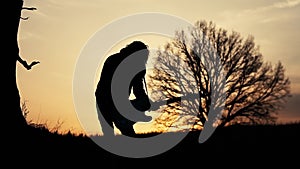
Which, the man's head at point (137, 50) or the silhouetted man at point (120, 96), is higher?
the man's head at point (137, 50)

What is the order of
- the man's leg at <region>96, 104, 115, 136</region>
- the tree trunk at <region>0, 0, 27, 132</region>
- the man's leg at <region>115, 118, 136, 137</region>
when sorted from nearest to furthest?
the tree trunk at <region>0, 0, 27, 132</region> → the man's leg at <region>115, 118, 136, 137</region> → the man's leg at <region>96, 104, 115, 136</region>

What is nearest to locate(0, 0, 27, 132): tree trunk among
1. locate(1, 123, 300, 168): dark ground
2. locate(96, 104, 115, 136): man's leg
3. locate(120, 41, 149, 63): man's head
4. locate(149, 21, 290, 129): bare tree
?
locate(1, 123, 300, 168): dark ground

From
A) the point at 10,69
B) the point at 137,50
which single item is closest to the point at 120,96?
the point at 137,50

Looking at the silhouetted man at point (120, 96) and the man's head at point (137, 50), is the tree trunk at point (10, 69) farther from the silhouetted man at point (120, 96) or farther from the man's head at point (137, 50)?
the man's head at point (137, 50)

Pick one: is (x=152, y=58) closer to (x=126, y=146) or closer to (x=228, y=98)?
(x=228, y=98)

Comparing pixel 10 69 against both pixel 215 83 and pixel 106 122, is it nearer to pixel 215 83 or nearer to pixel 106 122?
pixel 106 122

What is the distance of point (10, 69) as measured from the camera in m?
7.82

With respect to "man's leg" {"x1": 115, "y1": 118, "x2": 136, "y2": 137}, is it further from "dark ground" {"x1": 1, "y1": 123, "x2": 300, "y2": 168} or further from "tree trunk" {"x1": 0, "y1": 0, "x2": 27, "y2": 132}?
"tree trunk" {"x1": 0, "y1": 0, "x2": 27, "y2": 132}

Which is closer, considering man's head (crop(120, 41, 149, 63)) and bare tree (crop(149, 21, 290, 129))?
man's head (crop(120, 41, 149, 63))

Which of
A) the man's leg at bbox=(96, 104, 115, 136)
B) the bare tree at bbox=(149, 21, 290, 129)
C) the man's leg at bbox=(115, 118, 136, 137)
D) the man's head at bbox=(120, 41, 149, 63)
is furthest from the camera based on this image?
the bare tree at bbox=(149, 21, 290, 129)

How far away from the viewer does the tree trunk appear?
7.60 metres

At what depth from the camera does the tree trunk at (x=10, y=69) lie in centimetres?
760

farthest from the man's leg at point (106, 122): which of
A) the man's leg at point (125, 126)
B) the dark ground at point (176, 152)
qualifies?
the dark ground at point (176, 152)

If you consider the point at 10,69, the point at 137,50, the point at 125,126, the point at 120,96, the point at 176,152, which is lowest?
the point at 176,152
